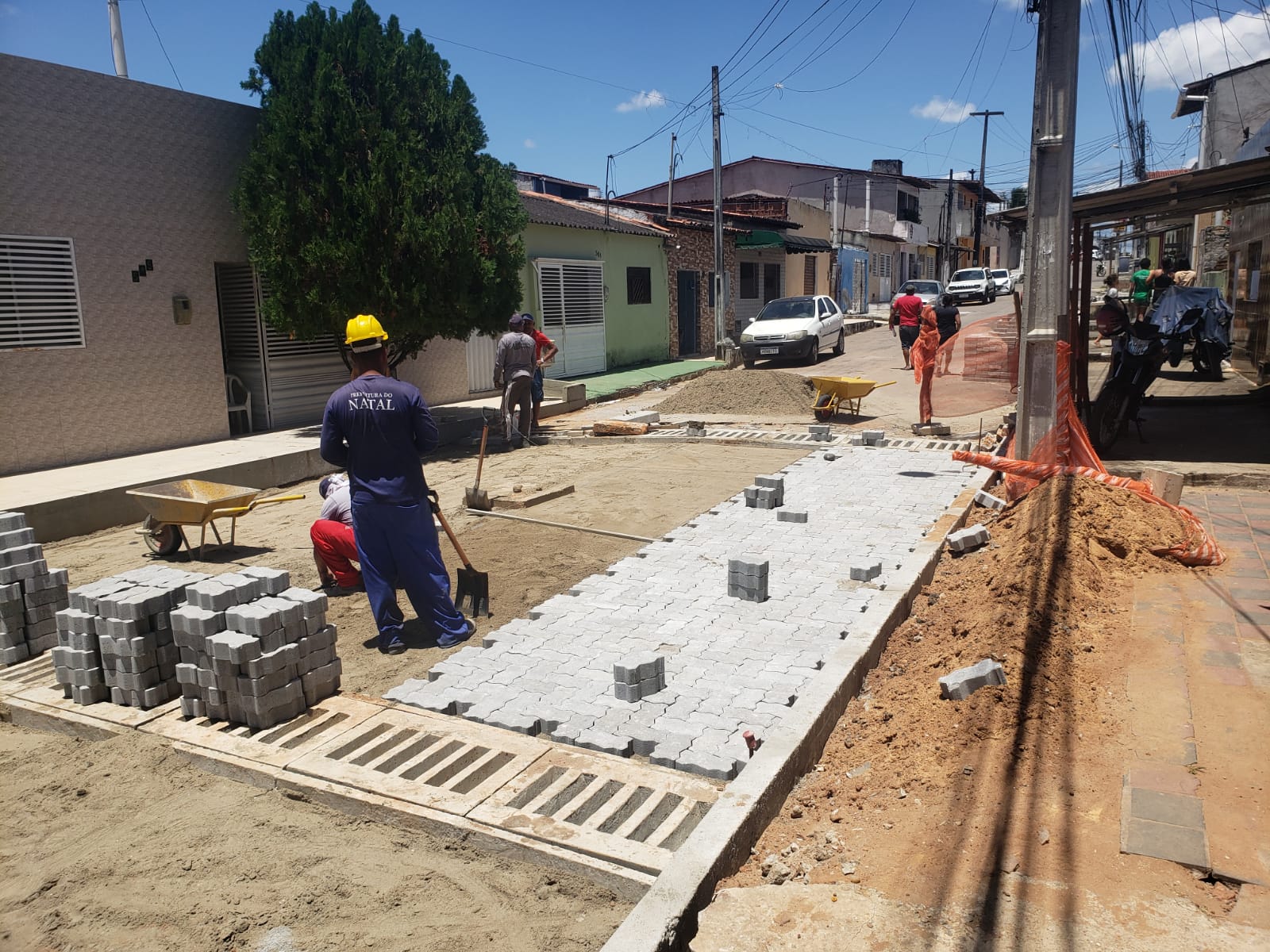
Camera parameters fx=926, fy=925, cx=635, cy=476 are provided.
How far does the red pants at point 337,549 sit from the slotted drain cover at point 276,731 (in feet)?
6.45

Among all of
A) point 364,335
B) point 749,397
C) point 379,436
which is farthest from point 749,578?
point 749,397

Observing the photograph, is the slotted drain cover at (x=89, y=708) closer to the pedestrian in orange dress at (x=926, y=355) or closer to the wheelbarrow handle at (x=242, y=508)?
the wheelbarrow handle at (x=242, y=508)

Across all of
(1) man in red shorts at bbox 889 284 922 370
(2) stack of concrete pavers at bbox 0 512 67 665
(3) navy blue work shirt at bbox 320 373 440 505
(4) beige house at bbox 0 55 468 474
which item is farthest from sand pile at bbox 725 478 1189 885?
(1) man in red shorts at bbox 889 284 922 370

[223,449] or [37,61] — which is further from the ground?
[37,61]

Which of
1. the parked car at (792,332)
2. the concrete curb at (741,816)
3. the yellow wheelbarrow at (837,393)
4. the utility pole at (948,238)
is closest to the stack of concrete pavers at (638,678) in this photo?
the concrete curb at (741,816)

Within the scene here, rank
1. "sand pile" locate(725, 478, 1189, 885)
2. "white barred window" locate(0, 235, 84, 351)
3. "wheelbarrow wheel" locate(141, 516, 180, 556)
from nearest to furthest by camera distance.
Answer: "sand pile" locate(725, 478, 1189, 885) < "wheelbarrow wheel" locate(141, 516, 180, 556) < "white barred window" locate(0, 235, 84, 351)

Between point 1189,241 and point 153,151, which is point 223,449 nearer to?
point 153,151

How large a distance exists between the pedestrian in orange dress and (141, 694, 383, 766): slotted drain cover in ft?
30.6

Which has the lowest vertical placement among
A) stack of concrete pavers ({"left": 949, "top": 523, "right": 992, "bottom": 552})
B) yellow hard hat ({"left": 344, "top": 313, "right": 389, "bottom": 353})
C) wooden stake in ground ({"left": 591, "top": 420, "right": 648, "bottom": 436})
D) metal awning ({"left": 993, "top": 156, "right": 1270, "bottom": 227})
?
stack of concrete pavers ({"left": 949, "top": 523, "right": 992, "bottom": 552})

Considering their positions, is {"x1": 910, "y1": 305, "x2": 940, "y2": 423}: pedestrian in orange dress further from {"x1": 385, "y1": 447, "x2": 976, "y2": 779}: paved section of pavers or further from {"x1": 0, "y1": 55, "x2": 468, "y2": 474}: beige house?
{"x1": 0, "y1": 55, "x2": 468, "y2": 474}: beige house

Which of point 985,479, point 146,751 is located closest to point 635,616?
point 146,751

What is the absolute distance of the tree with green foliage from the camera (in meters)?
12.3

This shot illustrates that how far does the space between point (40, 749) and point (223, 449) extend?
25.9 feet

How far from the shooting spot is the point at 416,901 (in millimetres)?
3213
